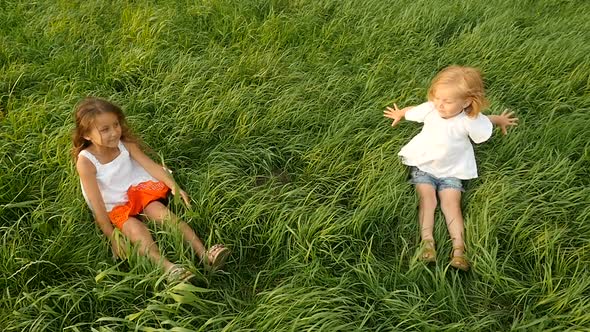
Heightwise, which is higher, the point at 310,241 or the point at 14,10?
the point at 14,10

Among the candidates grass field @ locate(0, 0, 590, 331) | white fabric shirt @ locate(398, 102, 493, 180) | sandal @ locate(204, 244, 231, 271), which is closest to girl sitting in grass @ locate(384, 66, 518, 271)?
white fabric shirt @ locate(398, 102, 493, 180)

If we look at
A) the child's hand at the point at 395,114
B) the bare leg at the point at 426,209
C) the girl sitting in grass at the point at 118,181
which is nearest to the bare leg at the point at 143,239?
the girl sitting in grass at the point at 118,181

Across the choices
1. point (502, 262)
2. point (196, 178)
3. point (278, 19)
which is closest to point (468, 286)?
point (502, 262)

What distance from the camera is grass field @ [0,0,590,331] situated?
2.39 m

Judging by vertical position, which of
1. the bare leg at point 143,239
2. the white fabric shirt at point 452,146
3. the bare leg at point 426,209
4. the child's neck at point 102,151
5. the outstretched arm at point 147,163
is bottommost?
the bare leg at point 426,209

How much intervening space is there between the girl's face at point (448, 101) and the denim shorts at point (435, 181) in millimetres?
380

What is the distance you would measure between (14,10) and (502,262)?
14.9 feet

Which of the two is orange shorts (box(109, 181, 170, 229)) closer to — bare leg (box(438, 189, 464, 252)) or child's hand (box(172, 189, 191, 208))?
child's hand (box(172, 189, 191, 208))

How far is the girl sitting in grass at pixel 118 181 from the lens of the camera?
266cm

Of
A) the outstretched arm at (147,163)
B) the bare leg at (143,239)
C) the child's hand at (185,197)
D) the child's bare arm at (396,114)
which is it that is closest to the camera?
the bare leg at (143,239)

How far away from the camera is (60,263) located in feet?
8.32

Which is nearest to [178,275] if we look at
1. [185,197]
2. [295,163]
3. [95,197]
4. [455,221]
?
[185,197]

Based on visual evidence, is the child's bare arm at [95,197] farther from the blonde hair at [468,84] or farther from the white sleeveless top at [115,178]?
the blonde hair at [468,84]

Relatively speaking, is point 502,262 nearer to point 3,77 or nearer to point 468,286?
point 468,286
